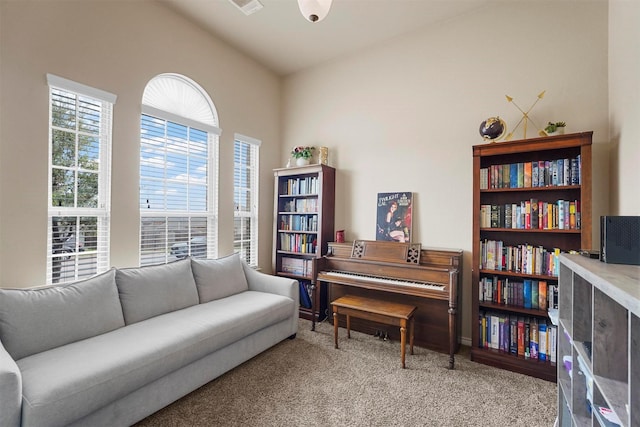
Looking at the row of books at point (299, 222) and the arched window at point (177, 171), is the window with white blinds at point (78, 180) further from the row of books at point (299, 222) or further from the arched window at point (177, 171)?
the row of books at point (299, 222)

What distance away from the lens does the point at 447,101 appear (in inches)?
122

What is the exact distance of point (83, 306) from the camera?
77.8 inches

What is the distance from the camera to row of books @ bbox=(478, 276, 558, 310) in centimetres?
240

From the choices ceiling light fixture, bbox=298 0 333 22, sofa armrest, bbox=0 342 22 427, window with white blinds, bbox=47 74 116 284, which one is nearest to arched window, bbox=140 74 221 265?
window with white blinds, bbox=47 74 116 284

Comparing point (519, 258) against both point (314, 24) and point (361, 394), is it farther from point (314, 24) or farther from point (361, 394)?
point (314, 24)

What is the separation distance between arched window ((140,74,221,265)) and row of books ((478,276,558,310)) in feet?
9.63

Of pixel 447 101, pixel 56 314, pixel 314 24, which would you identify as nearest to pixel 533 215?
pixel 447 101

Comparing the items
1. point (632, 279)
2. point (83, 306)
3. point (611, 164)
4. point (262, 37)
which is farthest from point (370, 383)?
point (262, 37)

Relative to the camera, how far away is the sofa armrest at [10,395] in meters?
1.25

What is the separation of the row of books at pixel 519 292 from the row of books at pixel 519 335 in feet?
0.44

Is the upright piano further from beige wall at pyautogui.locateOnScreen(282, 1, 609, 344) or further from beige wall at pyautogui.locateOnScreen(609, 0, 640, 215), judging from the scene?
beige wall at pyautogui.locateOnScreen(609, 0, 640, 215)

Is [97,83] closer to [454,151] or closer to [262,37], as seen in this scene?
[262,37]

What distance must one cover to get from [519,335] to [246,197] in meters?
3.34

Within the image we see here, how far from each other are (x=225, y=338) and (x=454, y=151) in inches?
111
